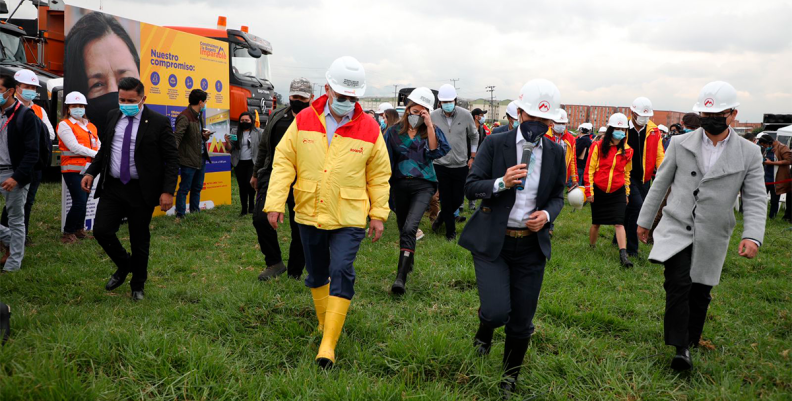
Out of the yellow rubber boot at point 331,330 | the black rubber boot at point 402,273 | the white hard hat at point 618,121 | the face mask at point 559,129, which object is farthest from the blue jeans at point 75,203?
the white hard hat at point 618,121

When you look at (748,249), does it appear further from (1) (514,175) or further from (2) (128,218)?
(2) (128,218)

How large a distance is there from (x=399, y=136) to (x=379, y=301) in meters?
1.83

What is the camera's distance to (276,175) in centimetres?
385

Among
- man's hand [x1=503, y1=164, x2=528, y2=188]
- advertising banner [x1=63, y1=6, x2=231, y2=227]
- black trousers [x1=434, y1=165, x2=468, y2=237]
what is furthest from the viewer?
A: black trousers [x1=434, y1=165, x2=468, y2=237]

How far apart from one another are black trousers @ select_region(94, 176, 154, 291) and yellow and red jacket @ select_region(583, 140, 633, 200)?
5.43m

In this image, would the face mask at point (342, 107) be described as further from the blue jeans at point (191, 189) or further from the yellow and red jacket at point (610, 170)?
the blue jeans at point (191, 189)

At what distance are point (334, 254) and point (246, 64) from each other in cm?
1411

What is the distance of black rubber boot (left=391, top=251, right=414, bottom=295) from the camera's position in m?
5.42

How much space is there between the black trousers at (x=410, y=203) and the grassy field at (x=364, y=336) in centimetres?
52

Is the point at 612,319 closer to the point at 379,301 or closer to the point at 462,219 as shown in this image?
the point at 379,301

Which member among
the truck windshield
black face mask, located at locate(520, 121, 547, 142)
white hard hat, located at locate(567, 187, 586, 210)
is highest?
the truck windshield

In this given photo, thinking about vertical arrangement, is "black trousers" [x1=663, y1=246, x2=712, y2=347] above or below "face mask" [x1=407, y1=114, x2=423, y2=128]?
below

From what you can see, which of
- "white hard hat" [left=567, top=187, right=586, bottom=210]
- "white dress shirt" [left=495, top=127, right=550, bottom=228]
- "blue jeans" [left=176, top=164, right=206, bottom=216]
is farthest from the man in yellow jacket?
"blue jeans" [left=176, top=164, right=206, bottom=216]

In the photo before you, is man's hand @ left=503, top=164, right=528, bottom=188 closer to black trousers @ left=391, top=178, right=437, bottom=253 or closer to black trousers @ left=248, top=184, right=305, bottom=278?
black trousers @ left=391, top=178, right=437, bottom=253
